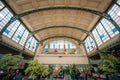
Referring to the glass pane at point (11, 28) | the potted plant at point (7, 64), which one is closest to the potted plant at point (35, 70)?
the potted plant at point (7, 64)

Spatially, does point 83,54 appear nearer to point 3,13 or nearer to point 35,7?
point 35,7

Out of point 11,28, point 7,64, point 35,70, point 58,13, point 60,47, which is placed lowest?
point 7,64

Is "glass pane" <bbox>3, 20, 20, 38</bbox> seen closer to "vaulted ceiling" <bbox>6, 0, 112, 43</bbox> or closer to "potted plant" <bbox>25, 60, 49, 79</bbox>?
"vaulted ceiling" <bbox>6, 0, 112, 43</bbox>

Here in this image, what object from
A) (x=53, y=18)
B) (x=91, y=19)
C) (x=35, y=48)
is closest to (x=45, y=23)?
(x=53, y=18)

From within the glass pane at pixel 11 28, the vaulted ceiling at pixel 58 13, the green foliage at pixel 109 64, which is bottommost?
the green foliage at pixel 109 64

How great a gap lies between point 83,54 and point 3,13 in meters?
23.6

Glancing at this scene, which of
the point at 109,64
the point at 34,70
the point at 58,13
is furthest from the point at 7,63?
the point at 58,13

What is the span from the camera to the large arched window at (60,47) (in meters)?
33.8

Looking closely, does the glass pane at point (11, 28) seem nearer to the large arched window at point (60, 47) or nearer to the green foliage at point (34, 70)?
the green foliage at point (34, 70)

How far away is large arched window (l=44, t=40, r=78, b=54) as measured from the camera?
33781mm

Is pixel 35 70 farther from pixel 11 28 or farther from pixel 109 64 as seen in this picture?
pixel 109 64

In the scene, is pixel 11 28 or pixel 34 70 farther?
pixel 11 28

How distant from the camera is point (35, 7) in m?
16.6

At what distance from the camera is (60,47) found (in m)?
34.2
